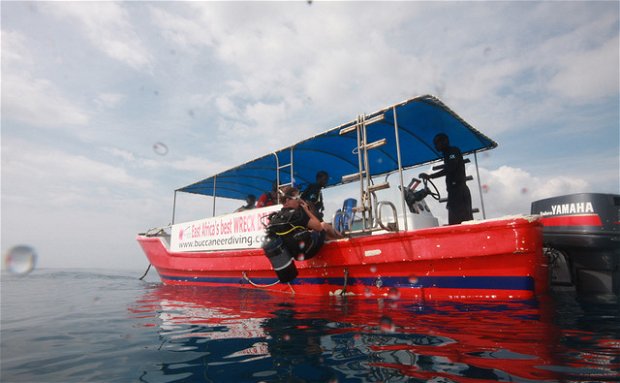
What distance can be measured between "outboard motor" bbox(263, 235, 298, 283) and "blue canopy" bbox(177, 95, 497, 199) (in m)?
1.84

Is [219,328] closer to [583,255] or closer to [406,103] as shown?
[406,103]

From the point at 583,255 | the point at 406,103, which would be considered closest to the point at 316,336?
the point at 406,103

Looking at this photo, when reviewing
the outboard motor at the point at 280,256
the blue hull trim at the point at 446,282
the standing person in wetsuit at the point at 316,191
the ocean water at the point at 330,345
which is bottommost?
the ocean water at the point at 330,345

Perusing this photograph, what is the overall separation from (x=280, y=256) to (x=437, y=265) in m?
2.40

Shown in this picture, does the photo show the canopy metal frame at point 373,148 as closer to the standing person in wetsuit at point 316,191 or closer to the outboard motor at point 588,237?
the standing person in wetsuit at point 316,191

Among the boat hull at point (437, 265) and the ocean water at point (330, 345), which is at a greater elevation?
the boat hull at point (437, 265)

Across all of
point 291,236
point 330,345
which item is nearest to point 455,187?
point 291,236

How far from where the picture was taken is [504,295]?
3.89 meters

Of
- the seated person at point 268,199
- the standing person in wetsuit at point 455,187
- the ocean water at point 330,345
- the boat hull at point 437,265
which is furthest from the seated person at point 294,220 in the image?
the seated person at point 268,199

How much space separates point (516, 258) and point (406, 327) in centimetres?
199

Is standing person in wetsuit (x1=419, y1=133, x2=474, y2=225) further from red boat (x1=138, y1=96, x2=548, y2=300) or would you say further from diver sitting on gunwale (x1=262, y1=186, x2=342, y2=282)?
diver sitting on gunwale (x1=262, y1=186, x2=342, y2=282)

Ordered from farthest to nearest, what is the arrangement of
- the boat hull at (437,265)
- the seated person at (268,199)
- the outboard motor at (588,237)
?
1. the seated person at (268,199)
2. the outboard motor at (588,237)
3. the boat hull at (437,265)

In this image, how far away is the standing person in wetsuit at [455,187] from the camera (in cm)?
511

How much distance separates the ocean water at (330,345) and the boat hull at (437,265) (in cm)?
36
